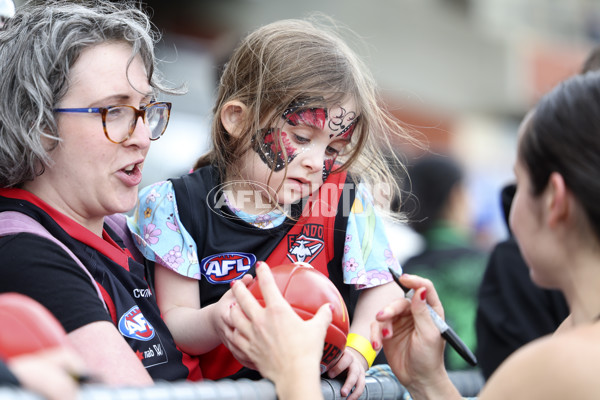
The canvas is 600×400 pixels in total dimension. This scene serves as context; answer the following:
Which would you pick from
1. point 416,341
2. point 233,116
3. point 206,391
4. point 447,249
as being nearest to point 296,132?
point 233,116

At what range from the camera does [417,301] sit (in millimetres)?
2297

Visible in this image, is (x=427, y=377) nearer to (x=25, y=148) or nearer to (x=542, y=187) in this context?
(x=542, y=187)

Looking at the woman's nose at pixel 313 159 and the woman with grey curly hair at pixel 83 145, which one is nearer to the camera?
the woman with grey curly hair at pixel 83 145

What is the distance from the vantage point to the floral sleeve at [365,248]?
2.73 m

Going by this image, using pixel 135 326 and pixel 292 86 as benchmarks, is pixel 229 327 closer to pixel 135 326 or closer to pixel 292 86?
pixel 135 326

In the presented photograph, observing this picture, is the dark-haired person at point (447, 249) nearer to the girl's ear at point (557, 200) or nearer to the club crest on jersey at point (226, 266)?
the club crest on jersey at point (226, 266)

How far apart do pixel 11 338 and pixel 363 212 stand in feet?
5.39

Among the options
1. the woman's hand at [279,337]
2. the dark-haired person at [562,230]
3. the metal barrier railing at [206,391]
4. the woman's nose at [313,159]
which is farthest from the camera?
the woman's nose at [313,159]

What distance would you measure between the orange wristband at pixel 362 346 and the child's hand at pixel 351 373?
0.39ft

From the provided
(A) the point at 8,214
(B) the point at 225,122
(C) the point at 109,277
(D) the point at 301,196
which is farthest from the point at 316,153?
(A) the point at 8,214

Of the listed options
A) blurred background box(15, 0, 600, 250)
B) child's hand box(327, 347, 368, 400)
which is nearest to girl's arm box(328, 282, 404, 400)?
child's hand box(327, 347, 368, 400)

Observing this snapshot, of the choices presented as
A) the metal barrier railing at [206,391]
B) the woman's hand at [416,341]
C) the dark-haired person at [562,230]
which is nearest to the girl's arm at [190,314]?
the metal barrier railing at [206,391]

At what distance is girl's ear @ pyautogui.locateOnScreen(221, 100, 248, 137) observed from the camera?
283 cm

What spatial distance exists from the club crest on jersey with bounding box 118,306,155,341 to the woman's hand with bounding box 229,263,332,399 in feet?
1.14
